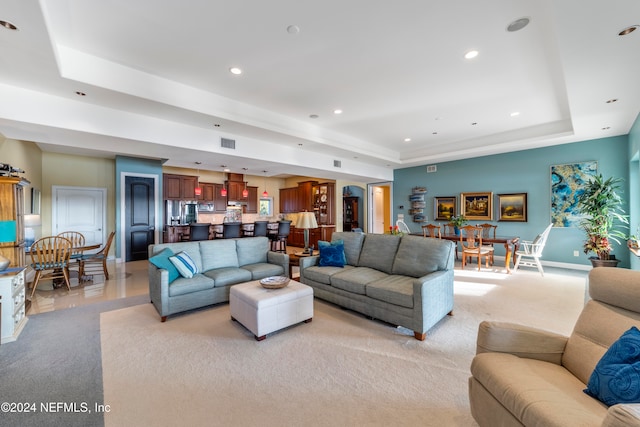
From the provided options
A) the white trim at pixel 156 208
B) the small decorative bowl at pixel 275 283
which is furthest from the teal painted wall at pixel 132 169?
the small decorative bowl at pixel 275 283

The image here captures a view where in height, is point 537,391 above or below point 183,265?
below

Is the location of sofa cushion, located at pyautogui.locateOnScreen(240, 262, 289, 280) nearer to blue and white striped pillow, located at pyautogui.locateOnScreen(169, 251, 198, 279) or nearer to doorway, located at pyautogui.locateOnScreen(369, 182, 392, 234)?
blue and white striped pillow, located at pyautogui.locateOnScreen(169, 251, 198, 279)

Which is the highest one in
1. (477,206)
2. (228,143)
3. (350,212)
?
(228,143)

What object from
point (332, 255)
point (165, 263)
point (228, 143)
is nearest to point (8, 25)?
point (165, 263)

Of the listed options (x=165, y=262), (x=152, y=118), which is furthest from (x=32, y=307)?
(x=152, y=118)

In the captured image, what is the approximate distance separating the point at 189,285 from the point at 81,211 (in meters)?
5.77

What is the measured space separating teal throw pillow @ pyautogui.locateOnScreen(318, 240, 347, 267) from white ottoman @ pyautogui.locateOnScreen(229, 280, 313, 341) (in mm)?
897

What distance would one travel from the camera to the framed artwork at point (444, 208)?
754 centimetres

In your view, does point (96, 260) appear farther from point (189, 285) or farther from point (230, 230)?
point (189, 285)

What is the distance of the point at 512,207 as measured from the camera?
6.49m

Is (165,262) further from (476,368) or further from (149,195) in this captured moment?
(149,195)

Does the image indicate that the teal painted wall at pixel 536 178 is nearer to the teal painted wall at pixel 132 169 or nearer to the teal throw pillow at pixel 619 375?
the teal throw pillow at pixel 619 375

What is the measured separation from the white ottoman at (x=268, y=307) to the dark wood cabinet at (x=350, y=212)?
24.0 feet

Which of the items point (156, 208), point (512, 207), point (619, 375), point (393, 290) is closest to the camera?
point (619, 375)
